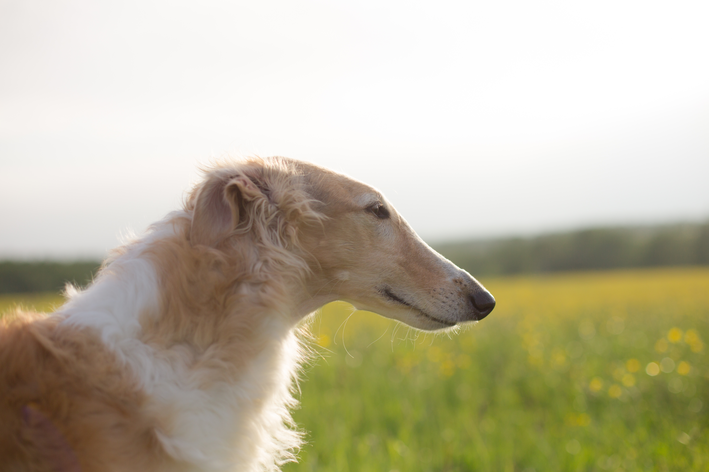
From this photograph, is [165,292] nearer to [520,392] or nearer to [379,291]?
[379,291]

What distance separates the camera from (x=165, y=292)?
2168 mm

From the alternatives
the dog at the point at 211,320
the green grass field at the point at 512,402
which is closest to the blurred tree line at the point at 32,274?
the green grass field at the point at 512,402

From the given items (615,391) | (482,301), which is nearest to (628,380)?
(615,391)

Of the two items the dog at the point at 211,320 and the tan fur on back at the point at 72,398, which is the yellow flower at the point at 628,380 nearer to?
the dog at the point at 211,320

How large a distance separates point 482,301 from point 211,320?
173cm

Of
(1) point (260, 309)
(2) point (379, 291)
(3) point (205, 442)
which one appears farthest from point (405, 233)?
(3) point (205, 442)

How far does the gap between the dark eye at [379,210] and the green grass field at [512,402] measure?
951mm

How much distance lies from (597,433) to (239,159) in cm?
477

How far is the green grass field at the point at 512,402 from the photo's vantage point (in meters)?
4.25

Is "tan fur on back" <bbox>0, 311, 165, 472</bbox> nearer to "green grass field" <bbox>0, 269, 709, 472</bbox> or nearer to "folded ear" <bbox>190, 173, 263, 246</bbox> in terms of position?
"folded ear" <bbox>190, 173, 263, 246</bbox>

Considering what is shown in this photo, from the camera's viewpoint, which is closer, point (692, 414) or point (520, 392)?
point (692, 414)

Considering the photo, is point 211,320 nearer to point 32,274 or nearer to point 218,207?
point 218,207

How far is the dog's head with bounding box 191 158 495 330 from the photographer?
8.08ft

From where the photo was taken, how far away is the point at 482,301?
9.54ft
